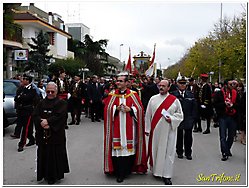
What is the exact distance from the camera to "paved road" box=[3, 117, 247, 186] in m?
6.23


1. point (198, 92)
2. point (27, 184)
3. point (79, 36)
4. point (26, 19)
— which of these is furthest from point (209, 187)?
point (79, 36)

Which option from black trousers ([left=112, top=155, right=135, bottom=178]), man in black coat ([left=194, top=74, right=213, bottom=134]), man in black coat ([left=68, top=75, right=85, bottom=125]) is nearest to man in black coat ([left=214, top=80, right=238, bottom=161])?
black trousers ([left=112, top=155, right=135, bottom=178])

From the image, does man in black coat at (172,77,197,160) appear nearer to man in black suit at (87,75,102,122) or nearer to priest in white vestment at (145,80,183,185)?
priest in white vestment at (145,80,183,185)

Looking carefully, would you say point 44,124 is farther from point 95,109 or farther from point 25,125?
point 95,109

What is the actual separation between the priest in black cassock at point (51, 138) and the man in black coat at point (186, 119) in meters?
3.09

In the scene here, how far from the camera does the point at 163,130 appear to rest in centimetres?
614

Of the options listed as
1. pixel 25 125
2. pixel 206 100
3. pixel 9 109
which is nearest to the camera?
pixel 25 125

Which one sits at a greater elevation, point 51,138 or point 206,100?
point 206,100

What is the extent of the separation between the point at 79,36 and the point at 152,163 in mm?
72694

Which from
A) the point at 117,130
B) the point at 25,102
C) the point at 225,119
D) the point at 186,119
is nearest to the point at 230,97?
the point at 225,119

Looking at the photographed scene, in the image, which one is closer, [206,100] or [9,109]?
[9,109]

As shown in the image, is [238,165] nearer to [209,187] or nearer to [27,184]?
[209,187]

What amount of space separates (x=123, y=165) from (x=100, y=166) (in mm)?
A: 1132

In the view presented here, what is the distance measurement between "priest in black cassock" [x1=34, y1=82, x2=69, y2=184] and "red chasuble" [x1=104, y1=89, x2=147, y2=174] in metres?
0.74
